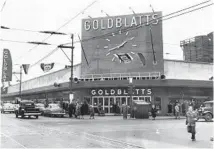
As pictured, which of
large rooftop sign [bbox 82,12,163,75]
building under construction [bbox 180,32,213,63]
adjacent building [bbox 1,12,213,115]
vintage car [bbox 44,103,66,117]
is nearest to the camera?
vintage car [bbox 44,103,66,117]

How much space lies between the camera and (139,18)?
43.9 m

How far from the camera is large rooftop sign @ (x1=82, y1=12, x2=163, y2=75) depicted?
141 feet

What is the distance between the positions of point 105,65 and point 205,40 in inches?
970

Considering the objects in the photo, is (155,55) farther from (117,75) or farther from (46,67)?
(46,67)

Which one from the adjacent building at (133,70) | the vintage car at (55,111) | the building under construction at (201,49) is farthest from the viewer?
the building under construction at (201,49)

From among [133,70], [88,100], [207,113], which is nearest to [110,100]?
[88,100]

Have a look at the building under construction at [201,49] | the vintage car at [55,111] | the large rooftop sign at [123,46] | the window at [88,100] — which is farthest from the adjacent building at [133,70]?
the building under construction at [201,49]

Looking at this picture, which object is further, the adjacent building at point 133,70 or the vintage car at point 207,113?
the adjacent building at point 133,70

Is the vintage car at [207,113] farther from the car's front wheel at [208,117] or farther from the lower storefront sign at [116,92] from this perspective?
the lower storefront sign at [116,92]

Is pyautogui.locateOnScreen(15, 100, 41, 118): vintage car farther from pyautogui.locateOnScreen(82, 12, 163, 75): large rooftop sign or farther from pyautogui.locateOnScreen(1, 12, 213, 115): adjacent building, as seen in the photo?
pyautogui.locateOnScreen(82, 12, 163, 75): large rooftop sign

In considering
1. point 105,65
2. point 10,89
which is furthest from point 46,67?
point 10,89

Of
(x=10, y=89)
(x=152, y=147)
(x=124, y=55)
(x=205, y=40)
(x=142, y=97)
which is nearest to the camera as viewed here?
(x=152, y=147)

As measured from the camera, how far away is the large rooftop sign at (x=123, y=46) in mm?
42938

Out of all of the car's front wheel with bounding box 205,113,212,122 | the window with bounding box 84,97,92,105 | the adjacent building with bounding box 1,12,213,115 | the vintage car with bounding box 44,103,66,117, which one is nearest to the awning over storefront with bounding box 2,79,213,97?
the adjacent building with bounding box 1,12,213,115
